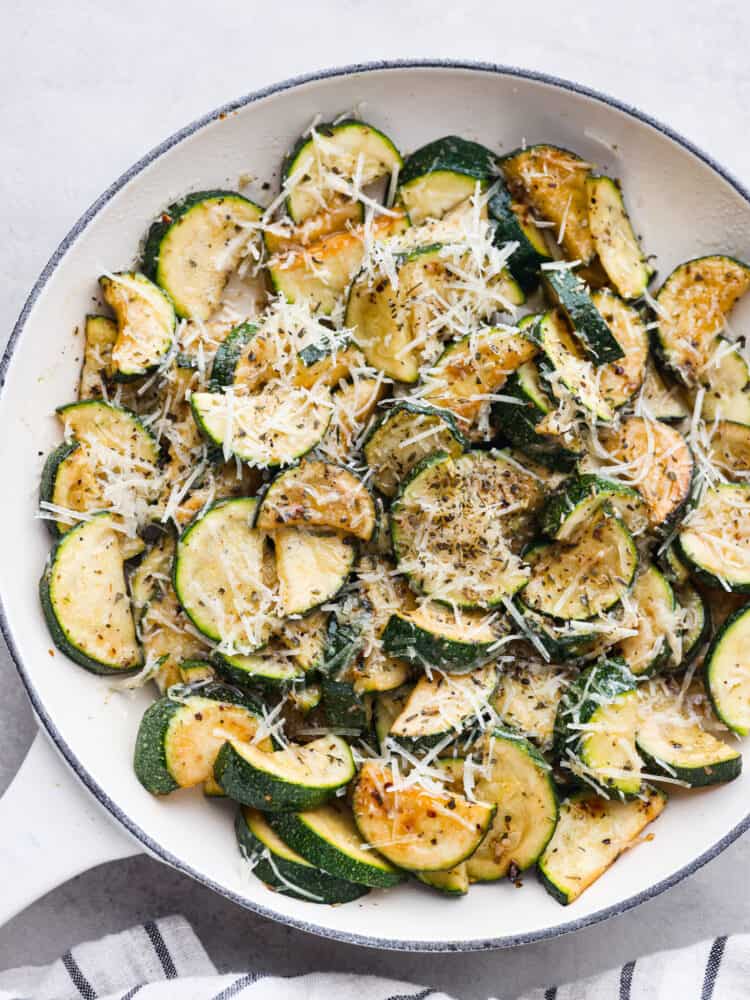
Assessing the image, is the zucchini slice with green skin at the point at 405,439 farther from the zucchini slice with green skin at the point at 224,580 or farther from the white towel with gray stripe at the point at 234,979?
the white towel with gray stripe at the point at 234,979

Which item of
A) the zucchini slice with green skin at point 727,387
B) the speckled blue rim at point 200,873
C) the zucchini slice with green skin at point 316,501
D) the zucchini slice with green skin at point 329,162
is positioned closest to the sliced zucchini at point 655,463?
the zucchini slice with green skin at point 727,387

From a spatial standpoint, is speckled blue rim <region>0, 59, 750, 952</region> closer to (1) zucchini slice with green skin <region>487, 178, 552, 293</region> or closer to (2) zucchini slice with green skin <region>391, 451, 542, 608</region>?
(1) zucchini slice with green skin <region>487, 178, 552, 293</region>

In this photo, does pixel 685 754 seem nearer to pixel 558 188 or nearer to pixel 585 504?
pixel 585 504

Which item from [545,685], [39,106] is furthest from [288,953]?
[39,106]

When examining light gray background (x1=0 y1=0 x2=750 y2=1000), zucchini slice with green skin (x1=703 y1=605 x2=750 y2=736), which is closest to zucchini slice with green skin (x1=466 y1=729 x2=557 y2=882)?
zucchini slice with green skin (x1=703 y1=605 x2=750 y2=736)

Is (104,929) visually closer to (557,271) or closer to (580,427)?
(580,427)
